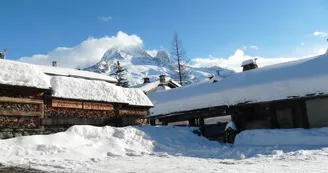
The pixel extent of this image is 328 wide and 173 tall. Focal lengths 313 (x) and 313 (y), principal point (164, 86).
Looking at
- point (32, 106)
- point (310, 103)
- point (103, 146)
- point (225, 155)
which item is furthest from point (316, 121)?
point (32, 106)

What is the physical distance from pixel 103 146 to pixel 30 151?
123 inches

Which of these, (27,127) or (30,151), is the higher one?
(27,127)

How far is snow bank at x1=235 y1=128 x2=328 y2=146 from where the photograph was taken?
16094mm

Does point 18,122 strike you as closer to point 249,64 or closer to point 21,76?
point 21,76

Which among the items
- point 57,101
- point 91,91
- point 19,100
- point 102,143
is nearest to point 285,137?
point 102,143

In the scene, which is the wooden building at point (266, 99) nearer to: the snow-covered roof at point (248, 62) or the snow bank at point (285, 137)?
the snow bank at point (285, 137)

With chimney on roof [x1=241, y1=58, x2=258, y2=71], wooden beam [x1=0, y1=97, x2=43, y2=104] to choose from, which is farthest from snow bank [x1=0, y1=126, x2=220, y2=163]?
chimney on roof [x1=241, y1=58, x2=258, y2=71]

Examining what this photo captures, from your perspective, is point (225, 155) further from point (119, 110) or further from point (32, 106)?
point (32, 106)

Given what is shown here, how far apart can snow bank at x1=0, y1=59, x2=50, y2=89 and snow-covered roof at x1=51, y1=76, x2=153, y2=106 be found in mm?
852

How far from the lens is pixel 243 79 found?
23.8 meters

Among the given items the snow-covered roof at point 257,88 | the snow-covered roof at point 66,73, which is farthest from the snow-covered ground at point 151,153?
the snow-covered roof at point 66,73

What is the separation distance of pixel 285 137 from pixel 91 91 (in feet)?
35.8

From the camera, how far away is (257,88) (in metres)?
21.2

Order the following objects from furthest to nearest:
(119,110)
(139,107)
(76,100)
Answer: (139,107) → (119,110) → (76,100)
